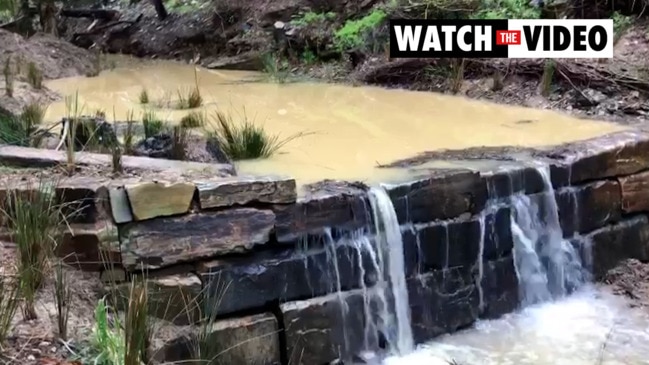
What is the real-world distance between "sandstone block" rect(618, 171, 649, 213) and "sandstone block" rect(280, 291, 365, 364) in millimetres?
2191

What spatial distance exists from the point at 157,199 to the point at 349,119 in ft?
10.8

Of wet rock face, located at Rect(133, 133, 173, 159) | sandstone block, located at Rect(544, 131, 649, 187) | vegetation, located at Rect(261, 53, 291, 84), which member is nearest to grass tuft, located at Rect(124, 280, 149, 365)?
wet rock face, located at Rect(133, 133, 173, 159)

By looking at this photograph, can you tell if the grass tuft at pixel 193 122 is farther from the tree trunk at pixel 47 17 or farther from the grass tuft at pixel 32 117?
the tree trunk at pixel 47 17

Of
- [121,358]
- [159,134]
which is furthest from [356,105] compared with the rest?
[121,358]

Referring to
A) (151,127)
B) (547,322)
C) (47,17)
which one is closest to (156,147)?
(151,127)

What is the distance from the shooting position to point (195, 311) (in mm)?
3436

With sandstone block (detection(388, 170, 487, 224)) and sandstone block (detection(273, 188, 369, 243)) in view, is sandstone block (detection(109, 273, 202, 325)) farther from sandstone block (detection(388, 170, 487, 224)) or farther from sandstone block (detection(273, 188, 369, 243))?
sandstone block (detection(388, 170, 487, 224))

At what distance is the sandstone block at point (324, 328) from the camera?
12.1ft

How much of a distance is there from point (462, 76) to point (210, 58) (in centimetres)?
550

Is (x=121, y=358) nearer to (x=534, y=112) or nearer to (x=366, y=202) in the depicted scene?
(x=366, y=202)

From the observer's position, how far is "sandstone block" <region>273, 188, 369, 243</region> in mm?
3684

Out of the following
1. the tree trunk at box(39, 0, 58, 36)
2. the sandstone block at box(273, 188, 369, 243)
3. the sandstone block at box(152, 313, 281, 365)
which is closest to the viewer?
the sandstone block at box(152, 313, 281, 365)

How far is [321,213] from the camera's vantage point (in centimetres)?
379

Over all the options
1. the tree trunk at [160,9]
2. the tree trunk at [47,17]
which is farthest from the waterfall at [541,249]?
the tree trunk at [160,9]
